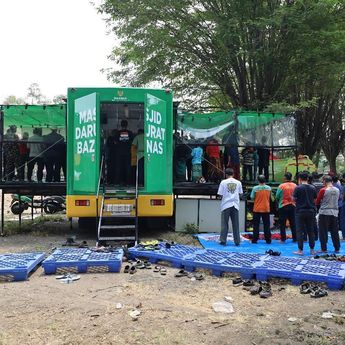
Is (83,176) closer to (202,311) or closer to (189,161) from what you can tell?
(189,161)

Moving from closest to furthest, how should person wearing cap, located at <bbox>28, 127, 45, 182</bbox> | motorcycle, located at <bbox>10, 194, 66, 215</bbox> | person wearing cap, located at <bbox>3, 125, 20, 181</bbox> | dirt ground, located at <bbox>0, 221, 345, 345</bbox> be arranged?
dirt ground, located at <bbox>0, 221, 345, 345</bbox>, person wearing cap, located at <bbox>3, 125, 20, 181</bbox>, person wearing cap, located at <bbox>28, 127, 45, 182</bbox>, motorcycle, located at <bbox>10, 194, 66, 215</bbox>

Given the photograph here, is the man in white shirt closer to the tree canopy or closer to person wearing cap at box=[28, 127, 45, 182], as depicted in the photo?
person wearing cap at box=[28, 127, 45, 182]

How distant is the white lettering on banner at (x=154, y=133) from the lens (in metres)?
10.5

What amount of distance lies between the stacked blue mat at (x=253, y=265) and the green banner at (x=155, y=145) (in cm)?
226

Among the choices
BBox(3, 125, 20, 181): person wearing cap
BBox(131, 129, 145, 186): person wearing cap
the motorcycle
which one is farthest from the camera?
the motorcycle

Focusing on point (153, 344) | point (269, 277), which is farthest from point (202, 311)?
point (269, 277)

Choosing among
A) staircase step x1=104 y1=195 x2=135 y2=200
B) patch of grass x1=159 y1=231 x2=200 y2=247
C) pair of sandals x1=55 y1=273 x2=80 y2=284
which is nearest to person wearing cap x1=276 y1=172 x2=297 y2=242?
patch of grass x1=159 y1=231 x2=200 y2=247

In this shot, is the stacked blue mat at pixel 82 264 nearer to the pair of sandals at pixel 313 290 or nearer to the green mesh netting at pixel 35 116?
the pair of sandals at pixel 313 290

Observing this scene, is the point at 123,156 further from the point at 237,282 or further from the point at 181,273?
the point at 237,282

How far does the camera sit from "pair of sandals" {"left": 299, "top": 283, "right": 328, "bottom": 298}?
247 inches

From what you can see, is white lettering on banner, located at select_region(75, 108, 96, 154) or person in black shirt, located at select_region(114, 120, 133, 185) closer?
white lettering on banner, located at select_region(75, 108, 96, 154)

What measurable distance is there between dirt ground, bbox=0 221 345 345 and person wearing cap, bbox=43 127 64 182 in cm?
499

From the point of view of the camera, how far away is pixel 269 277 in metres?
7.10

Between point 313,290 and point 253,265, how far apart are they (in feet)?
3.71
